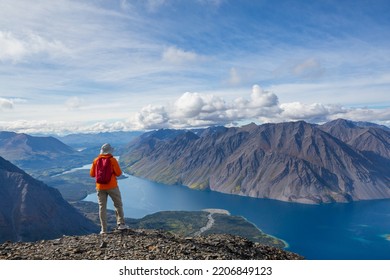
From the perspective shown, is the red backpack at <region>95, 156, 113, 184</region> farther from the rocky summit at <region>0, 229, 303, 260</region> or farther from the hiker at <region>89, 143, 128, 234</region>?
the rocky summit at <region>0, 229, 303, 260</region>

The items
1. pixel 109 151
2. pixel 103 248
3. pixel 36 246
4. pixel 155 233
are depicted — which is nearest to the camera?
pixel 103 248

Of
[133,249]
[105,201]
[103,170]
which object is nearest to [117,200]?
[105,201]

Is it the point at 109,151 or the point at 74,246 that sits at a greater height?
the point at 109,151

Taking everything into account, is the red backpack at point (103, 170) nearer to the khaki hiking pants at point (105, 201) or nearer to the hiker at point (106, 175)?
the hiker at point (106, 175)

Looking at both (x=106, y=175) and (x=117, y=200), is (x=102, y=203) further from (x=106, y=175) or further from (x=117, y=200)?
(x=106, y=175)

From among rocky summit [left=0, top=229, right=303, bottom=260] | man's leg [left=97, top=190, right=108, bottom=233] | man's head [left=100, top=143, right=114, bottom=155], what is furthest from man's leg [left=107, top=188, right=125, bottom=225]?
man's head [left=100, top=143, right=114, bottom=155]

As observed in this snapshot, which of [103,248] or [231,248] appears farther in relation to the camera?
[231,248]
